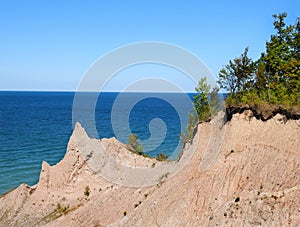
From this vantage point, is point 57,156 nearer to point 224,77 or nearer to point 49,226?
point 49,226

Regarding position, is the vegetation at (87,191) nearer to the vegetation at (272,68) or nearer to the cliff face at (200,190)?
the cliff face at (200,190)

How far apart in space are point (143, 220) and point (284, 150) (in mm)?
10589

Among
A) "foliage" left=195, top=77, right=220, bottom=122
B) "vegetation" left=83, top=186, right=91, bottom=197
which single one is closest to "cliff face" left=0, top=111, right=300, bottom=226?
"vegetation" left=83, top=186, right=91, bottom=197

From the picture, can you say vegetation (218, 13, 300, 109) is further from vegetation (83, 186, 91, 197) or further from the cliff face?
vegetation (83, 186, 91, 197)

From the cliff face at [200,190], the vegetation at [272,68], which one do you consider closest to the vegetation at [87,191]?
the cliff face at [200,190]

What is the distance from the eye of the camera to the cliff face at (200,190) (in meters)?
20.1

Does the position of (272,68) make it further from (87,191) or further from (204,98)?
(87,191)

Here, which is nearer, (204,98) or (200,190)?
(200,190)

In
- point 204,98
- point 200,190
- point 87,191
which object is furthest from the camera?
point 204,98

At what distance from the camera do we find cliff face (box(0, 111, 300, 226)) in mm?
20078

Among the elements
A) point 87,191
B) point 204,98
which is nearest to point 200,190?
point 87,191

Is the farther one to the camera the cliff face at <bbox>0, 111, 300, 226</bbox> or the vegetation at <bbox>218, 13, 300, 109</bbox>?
the vegetation at <bbox>218, 13, 300, 109</bbox>

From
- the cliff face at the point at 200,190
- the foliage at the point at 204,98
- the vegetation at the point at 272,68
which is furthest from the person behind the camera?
the foliage at the point at 204,98

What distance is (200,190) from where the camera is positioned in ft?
77.5
